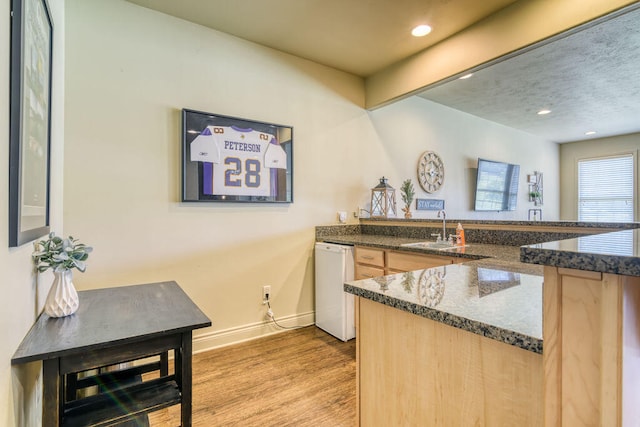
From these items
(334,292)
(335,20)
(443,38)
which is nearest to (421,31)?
(443,38)

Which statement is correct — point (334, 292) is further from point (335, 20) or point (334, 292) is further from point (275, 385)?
point (335, 20)

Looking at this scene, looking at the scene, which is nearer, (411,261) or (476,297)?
(476,297)

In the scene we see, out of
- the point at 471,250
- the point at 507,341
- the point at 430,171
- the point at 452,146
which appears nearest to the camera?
the point at 507,341

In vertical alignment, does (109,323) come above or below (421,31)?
below

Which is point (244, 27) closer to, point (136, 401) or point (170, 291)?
point (170, 291)

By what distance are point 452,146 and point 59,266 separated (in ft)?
14.9

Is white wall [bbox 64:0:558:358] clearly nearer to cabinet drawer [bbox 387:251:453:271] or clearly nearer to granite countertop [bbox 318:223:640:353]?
cabinet drawer [bbox 387:251:453:271]

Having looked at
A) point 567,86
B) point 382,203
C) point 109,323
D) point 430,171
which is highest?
point 567,86

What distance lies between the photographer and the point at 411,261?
238cm

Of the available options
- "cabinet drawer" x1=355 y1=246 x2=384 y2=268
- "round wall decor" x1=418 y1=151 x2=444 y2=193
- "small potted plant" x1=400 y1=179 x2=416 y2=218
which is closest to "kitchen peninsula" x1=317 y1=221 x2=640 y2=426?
"cabinet drawer" x1=355 y1=246 x2=384 y2=268

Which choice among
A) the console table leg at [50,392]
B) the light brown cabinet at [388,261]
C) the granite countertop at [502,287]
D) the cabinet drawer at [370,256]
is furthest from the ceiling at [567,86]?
the console table leg at [50,392]

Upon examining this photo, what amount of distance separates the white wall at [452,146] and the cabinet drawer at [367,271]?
4.65ft

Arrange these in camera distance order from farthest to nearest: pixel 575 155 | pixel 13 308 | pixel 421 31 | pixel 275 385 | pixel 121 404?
pixel 575 155 < pixel 421 31 < pixel 275 385 < pixel 121 404 < pixel 13 308

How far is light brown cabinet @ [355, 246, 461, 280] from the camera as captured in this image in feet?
7.37
